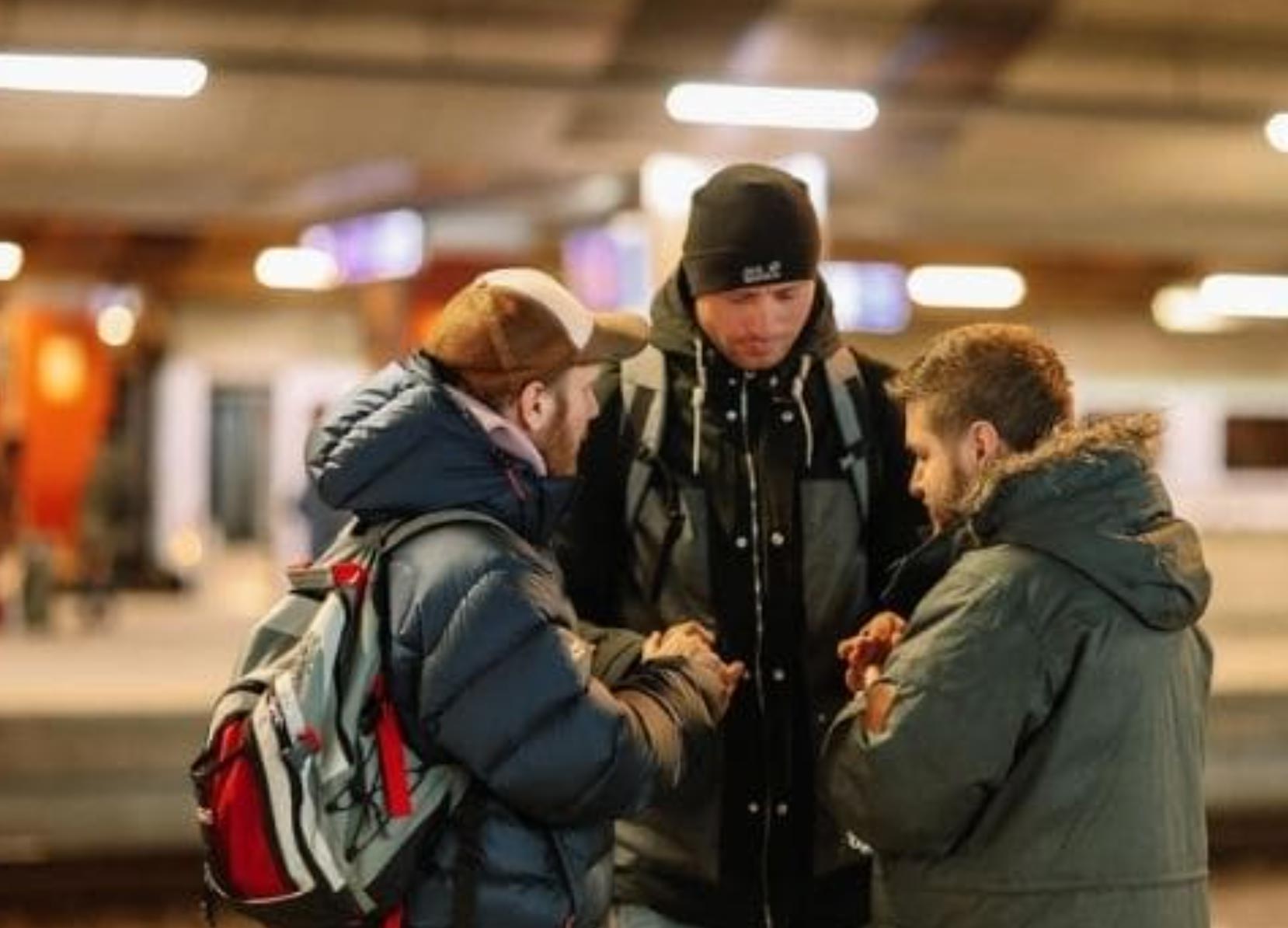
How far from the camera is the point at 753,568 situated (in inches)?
128

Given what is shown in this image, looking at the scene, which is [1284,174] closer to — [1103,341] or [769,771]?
[1103,341]

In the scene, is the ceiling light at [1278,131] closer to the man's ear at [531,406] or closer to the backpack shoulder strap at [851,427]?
the backpack shoulder strap at [851,427]

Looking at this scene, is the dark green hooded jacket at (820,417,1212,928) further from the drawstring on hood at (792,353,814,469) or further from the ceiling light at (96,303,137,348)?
the ceiling light at (96,303,137,348)

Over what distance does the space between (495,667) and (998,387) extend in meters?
0.80

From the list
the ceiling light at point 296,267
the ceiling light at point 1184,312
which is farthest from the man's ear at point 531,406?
the ceiling light at point 1184,312

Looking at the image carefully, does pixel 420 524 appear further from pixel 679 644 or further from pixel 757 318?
pixel 757 318

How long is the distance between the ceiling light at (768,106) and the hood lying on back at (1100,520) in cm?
783

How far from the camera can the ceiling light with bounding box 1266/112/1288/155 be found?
1165 centimetres

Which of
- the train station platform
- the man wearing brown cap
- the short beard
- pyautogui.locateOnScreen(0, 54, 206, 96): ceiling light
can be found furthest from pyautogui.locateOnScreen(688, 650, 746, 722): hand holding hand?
pyautogui.locateOnScreen(0, 54, 206, 96): ceiling light

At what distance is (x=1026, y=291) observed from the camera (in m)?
20.9

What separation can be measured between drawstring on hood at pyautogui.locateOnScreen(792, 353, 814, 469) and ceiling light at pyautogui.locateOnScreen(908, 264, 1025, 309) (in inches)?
647

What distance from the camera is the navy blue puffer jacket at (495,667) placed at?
2.55 m

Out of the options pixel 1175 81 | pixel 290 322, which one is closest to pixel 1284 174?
pixel 1175 81

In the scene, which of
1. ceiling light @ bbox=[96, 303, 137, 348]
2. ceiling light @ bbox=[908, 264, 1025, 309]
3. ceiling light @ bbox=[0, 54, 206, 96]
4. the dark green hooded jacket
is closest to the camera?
the dark green hooded jacket
